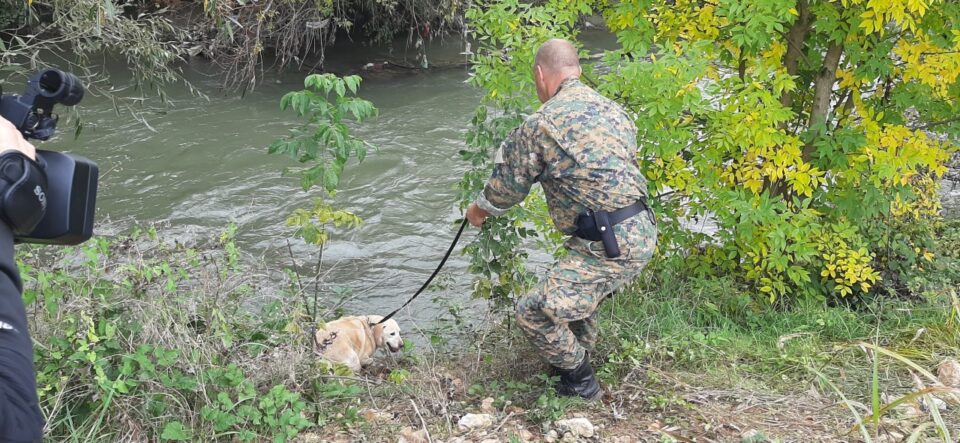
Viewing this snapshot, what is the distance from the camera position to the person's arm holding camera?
4.95ft

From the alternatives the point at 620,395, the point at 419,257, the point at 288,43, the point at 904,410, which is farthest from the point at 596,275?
the point at 288,43

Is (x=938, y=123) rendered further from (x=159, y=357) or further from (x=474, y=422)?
(x=159, y=357)

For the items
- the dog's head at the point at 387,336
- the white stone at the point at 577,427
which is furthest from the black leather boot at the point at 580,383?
the dog's head at the point at 387,336

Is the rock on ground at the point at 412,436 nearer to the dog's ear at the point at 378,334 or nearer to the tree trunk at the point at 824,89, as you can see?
the dog's ear at the point at 378,334

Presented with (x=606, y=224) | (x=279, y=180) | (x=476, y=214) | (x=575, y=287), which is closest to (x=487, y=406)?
(x=575, y=287)

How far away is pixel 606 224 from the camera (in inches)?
140

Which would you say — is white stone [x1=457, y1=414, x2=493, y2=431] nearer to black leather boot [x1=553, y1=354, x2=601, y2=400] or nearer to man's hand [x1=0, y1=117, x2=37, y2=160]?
black leather boot [x1=553, y1=354, x2=601, y2=400]

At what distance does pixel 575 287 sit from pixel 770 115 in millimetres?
1950

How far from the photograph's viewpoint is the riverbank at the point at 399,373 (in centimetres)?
319

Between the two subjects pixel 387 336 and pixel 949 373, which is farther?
pixel 387 336

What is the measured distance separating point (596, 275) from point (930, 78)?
9.67 feet

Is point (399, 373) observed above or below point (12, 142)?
below

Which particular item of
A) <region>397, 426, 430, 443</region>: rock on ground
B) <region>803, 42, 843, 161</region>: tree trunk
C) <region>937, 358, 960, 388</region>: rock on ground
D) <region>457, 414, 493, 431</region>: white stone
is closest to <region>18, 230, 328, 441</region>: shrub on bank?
<region>397, 426, 430, 443</region>: rock on ground

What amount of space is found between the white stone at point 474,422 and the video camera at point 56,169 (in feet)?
6.88
